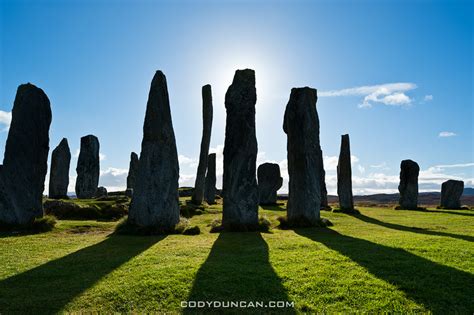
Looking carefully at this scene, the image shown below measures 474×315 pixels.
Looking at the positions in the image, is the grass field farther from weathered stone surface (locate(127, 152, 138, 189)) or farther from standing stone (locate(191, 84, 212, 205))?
weathered stone surface (locate(127, 152, 138, 189))

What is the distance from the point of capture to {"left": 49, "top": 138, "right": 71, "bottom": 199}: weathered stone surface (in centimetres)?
3062

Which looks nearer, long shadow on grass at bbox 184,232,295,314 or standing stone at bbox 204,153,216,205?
long shadow on grass at bbox 184,232,295,314

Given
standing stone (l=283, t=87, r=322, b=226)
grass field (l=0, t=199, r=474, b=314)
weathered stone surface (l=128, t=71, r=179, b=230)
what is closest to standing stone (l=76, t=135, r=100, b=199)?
weathered stone surface (l=128, t=71, r=179, b=230)

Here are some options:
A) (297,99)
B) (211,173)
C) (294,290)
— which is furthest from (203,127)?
(294,290)

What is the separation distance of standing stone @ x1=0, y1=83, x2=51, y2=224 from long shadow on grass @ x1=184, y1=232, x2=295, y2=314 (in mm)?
9054

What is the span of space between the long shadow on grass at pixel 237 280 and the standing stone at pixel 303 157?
6.50 m

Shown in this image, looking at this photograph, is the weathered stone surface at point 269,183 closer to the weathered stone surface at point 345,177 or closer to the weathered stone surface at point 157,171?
the weathered stone surface at point 345,177

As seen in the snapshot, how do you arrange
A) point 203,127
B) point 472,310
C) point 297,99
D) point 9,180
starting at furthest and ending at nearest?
point 203,127 < point 297,99 < point 9,180 < point 472,310

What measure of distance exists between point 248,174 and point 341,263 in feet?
23.7

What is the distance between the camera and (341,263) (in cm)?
807

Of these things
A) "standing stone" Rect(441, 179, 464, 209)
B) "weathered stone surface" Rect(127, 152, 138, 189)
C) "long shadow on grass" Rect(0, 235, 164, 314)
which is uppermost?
"weathered stone surface" Rect(127, 152, 138, 189)

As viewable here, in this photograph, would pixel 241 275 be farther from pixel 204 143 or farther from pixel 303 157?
pixel 204 143

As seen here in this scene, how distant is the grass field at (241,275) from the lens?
5.96 metres

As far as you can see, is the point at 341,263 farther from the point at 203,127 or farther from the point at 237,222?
the point at 203,127
